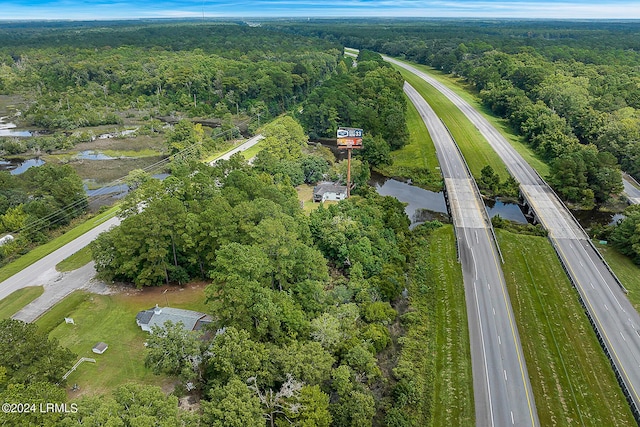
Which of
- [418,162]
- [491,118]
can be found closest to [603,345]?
[418,162]

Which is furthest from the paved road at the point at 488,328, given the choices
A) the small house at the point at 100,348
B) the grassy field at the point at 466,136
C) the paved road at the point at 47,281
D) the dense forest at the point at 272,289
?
the paved road at the point at 47,281

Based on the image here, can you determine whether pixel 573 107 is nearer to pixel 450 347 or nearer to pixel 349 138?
pixel 349 138

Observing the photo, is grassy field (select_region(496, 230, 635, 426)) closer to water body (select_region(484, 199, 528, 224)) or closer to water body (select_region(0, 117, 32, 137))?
water body (select_region(484, 199, 528, 224))

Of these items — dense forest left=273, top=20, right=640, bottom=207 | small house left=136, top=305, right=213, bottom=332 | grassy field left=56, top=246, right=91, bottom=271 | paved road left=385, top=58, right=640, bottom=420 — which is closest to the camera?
paved road left=385, top=58, right=640, bottom=420

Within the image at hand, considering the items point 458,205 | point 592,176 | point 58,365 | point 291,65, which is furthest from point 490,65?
point 58,365

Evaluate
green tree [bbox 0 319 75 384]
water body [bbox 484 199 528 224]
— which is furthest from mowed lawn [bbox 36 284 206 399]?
water body [bbox 484 199 528 224]
